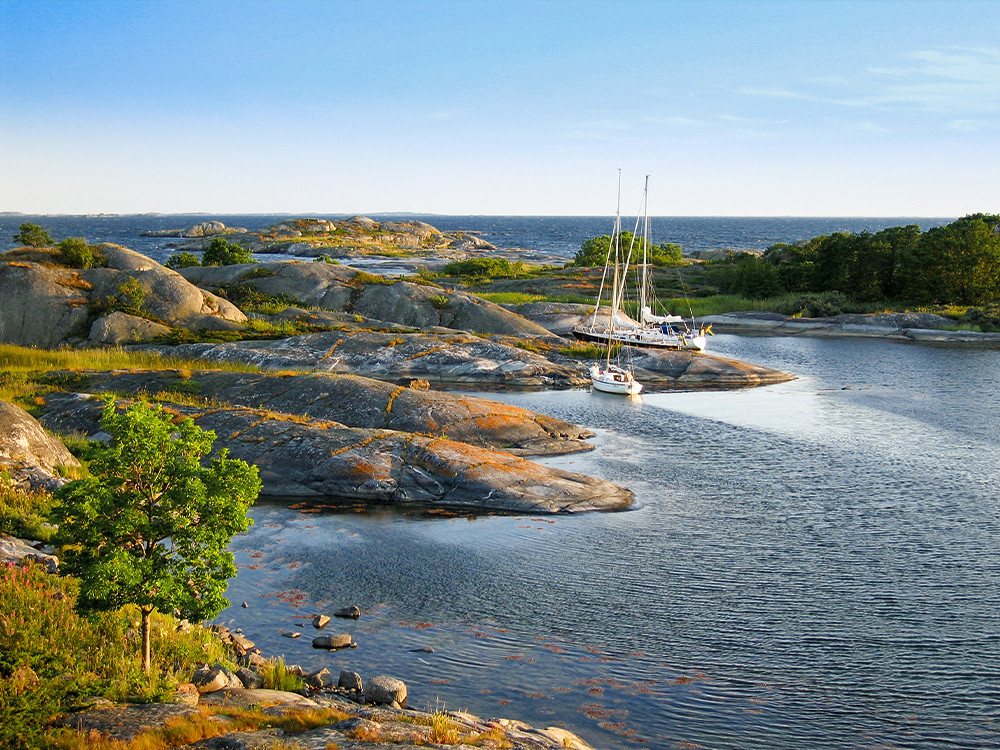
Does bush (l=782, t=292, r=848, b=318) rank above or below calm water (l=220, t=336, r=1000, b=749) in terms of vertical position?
above

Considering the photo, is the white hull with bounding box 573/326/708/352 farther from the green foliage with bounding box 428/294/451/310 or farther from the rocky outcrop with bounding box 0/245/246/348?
the rocky outcrop with bounding box 0/245/246/348

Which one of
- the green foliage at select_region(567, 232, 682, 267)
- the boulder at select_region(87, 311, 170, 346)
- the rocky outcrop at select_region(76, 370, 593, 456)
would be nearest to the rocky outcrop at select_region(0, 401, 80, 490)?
the rocky outcrop at select_region(76, 370, 593, 456)

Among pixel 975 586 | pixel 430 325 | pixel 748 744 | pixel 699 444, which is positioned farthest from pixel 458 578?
pixel 430 325

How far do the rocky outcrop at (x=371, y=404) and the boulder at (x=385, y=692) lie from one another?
746 inches

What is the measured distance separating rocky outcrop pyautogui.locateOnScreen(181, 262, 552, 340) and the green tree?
162ft

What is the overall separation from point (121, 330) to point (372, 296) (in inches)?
819

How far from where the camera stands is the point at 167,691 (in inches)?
468

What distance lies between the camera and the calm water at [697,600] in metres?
14.8

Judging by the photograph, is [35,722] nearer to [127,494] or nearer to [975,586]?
[127,494]

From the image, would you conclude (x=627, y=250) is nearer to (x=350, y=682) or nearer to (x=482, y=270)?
(x=482, y=270)

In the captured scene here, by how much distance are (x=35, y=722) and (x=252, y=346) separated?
1578 inches

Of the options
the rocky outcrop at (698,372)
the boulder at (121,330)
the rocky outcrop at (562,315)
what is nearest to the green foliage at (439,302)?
the rocky outcrop at (562,315)

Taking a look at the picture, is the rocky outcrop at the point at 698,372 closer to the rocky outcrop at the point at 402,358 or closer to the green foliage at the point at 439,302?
the rocky outcrop at the point at 402,358

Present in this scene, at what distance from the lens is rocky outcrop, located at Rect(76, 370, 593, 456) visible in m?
33.6
